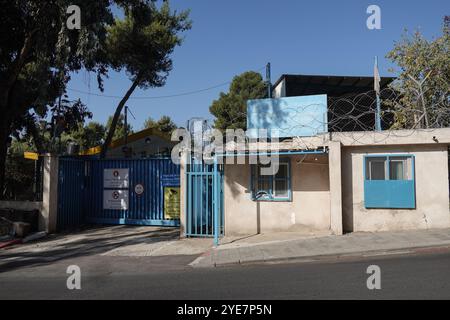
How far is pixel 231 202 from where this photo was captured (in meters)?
11.9

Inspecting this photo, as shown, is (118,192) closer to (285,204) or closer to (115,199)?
(115,199)

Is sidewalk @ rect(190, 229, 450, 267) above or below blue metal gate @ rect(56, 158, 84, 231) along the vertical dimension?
below

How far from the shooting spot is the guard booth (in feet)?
46.1

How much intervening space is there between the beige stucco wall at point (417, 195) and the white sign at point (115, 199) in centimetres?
767

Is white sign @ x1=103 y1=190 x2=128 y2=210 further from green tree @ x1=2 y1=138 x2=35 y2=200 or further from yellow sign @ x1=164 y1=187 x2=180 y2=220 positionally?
green tree @ x1=2 y1=138 x2=35 y2=200

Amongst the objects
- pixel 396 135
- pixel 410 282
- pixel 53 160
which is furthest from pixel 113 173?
pixel 410 282

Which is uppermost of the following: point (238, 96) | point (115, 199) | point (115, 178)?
point (238, 96)

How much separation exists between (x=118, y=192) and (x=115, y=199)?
0.29 m

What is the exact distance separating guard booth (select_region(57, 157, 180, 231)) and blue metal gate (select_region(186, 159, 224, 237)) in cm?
202

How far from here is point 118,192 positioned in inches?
579

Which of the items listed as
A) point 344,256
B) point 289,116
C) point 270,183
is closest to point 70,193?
point 270,183

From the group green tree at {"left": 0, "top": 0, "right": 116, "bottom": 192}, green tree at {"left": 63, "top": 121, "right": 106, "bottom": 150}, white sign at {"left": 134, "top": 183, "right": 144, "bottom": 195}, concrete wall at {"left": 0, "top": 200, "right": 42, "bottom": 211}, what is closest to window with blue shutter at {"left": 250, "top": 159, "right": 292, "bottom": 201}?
white sign at {"left": 134, "top": 183, "right": 144, "bottom": 195}

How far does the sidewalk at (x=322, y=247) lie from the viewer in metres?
8.95

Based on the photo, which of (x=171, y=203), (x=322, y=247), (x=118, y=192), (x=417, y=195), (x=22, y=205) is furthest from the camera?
(x=118, y=192)
